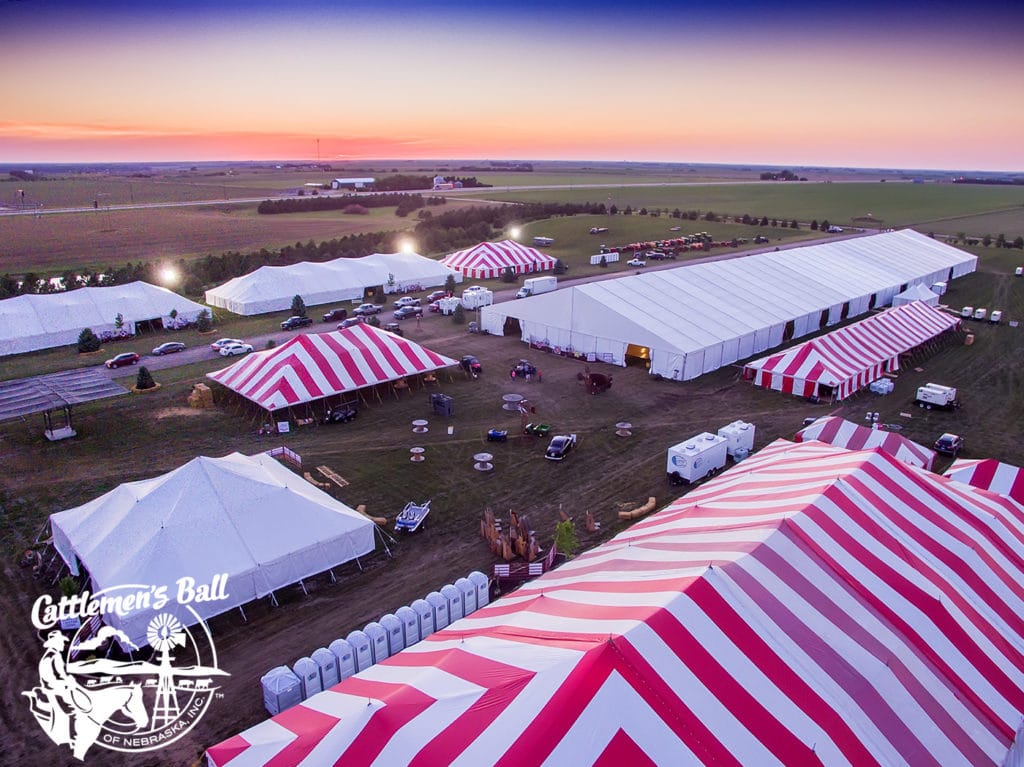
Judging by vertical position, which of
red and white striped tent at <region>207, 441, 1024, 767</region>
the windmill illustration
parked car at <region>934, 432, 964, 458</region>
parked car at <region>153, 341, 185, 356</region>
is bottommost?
the windmill illustration

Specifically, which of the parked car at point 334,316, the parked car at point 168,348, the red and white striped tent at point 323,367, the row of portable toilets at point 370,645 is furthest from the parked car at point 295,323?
the row of portable toilets at point 370,645

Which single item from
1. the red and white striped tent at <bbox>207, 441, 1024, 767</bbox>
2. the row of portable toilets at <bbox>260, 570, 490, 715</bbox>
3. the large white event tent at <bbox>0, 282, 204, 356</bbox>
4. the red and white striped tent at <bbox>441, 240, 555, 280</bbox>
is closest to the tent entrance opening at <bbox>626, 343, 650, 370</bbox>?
the red and white striped tent at <bbox>207, 441, 1024, 767</bbox>

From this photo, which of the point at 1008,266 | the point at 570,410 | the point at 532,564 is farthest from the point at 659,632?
the point at 1008,266

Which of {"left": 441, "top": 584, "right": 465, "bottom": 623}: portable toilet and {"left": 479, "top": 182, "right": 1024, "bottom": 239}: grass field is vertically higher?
{"left": 479, "top": 182, "right": 1024, "bottom": 239}: grass field

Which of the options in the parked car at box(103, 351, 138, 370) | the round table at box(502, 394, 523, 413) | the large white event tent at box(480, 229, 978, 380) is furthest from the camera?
the parked car at box(103, 351, 138, 370)

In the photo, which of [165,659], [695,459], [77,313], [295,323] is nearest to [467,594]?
[165,659]

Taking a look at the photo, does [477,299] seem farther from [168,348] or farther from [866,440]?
[866,440]

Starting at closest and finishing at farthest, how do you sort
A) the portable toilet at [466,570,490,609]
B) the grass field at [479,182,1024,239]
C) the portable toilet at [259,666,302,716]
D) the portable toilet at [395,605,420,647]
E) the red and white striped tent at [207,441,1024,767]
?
the red and white striped tent at [207,441,1024,767], the portable toilet at [259,666,302,716], the portable toilet at [395,605,420,647], the portable toilet at [466,570,490,609], the grass field at [479,182,1024,239]

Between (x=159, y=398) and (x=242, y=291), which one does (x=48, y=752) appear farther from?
(x=242, y=291)

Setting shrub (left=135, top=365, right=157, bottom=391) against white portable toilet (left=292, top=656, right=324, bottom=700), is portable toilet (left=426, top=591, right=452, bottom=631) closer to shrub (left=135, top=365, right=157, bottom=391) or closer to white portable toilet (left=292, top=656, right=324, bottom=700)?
white portable toilet (left=292, top=656, right=324, bottom=700)
